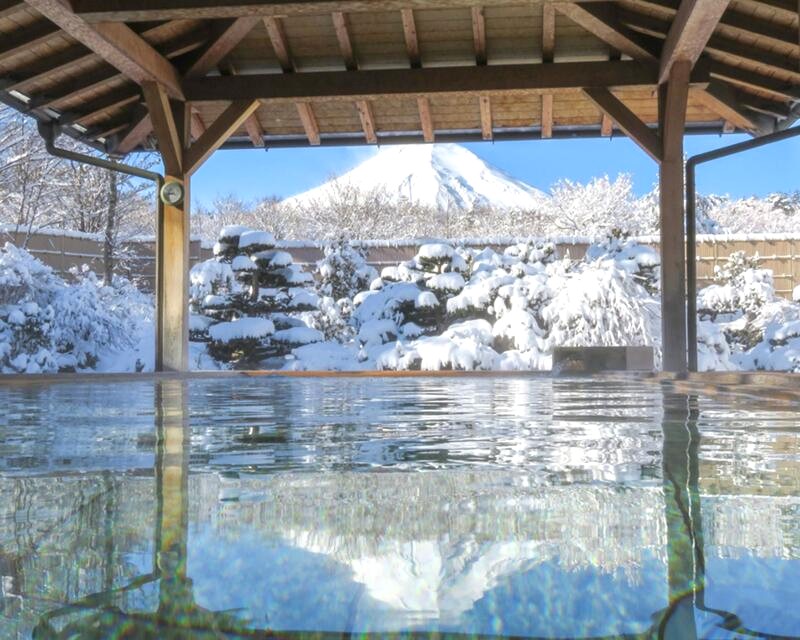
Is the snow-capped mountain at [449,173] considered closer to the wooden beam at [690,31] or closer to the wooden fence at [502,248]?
the wooden fence at [502,248]

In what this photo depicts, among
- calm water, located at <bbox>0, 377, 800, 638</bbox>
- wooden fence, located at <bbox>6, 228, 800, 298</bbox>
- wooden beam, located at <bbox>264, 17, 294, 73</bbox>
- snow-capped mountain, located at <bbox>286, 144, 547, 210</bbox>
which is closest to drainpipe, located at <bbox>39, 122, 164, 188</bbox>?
wooden beam, located at <bbox>264, 17, 294, 73</bbox>

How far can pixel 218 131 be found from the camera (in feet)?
19.1

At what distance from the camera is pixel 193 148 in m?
5.92

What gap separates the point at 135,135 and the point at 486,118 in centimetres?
285

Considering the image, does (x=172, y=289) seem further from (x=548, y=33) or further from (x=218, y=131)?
(x=548, y=33)

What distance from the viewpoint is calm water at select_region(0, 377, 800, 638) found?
18.4 inches

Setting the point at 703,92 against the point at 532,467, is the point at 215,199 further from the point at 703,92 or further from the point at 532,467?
the point at 532,467

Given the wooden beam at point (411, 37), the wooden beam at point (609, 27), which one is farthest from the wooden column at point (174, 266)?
the wooden beam at point (609, 27)

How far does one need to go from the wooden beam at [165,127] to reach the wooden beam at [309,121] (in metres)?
1.01

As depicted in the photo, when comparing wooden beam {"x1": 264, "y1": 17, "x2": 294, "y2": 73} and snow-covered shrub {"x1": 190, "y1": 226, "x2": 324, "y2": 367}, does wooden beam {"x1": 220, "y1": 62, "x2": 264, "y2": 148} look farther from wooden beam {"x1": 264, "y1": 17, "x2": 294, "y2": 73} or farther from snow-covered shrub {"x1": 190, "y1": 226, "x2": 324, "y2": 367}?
snow-covered shrub {"x1": 190, "y1": 226, "x2": 324, "y2": 367}

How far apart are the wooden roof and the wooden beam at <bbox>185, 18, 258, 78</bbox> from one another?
1 centimetres

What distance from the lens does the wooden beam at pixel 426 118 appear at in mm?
6301

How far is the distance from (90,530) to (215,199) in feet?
78.8

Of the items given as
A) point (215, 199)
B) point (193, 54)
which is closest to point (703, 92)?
point (193, 54)
